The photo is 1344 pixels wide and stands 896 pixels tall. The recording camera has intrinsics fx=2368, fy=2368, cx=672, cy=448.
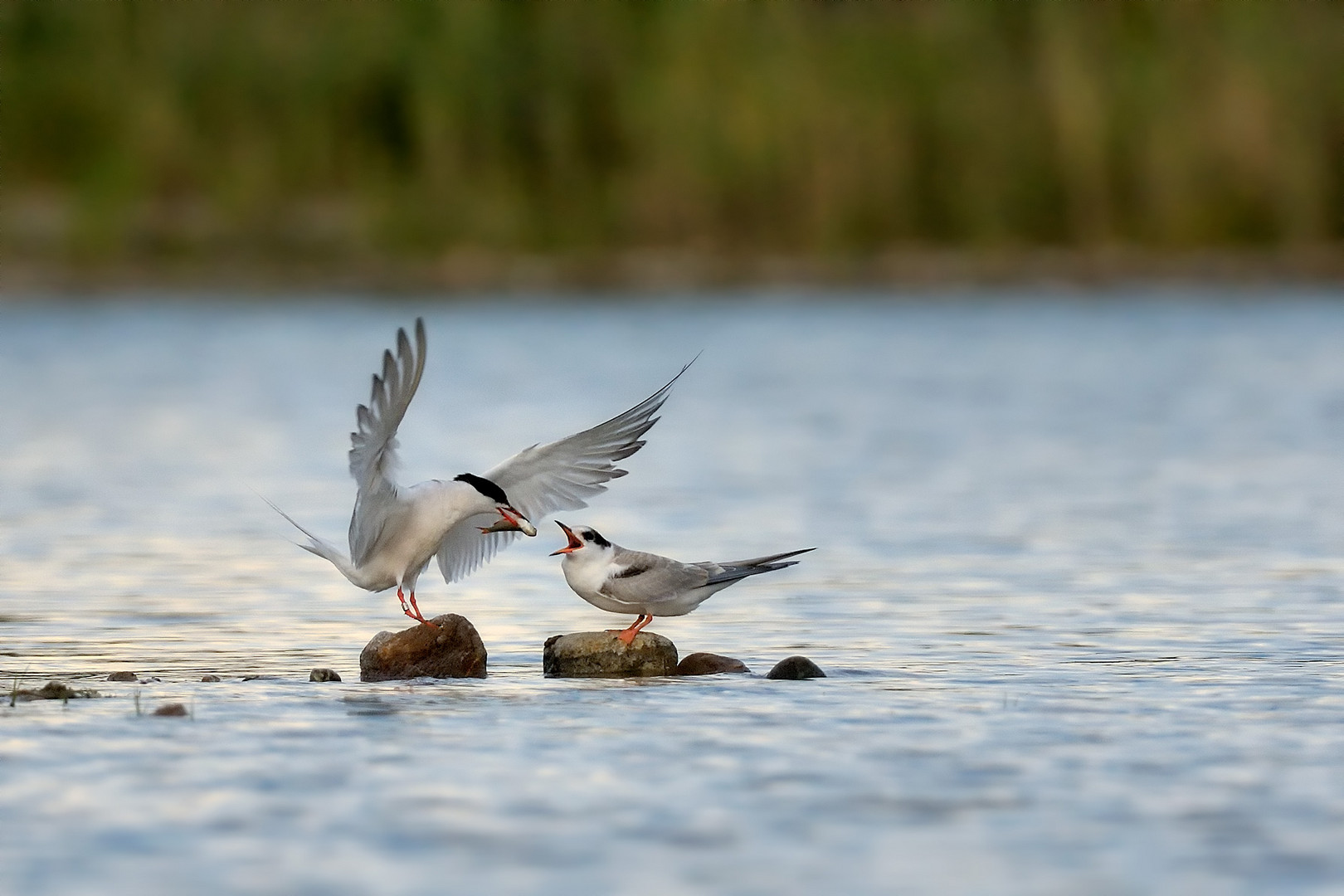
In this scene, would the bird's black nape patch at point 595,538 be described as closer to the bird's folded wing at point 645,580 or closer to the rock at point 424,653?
the bird's folded wing at point 645,580

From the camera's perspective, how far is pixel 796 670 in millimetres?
10000

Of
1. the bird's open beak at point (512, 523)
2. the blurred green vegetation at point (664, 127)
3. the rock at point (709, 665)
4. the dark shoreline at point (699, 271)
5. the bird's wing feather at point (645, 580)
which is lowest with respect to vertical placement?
the rock at point (709, 665)

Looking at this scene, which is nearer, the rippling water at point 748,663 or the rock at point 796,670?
the rippling water at point 748,663

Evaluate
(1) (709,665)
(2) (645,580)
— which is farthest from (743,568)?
(1) (709,665)

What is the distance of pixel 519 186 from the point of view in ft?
150

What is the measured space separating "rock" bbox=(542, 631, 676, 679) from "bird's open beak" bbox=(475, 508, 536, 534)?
19.7 inches

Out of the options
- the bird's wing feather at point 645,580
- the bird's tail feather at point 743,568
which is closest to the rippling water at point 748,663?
the bird's tail feather at point 743,568

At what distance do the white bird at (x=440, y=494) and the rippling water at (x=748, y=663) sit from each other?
551mm

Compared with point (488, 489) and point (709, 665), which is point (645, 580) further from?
point (488, 489)

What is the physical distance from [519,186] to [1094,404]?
20.0 m

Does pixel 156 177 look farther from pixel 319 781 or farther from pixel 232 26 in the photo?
pixel 319 781

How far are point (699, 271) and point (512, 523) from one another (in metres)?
36.8

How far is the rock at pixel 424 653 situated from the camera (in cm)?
1017

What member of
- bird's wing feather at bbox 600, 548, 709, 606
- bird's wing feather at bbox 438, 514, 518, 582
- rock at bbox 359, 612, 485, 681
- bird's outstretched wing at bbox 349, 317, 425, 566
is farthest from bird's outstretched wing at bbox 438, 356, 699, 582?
rock at bbox 359, 612, 485, 681
